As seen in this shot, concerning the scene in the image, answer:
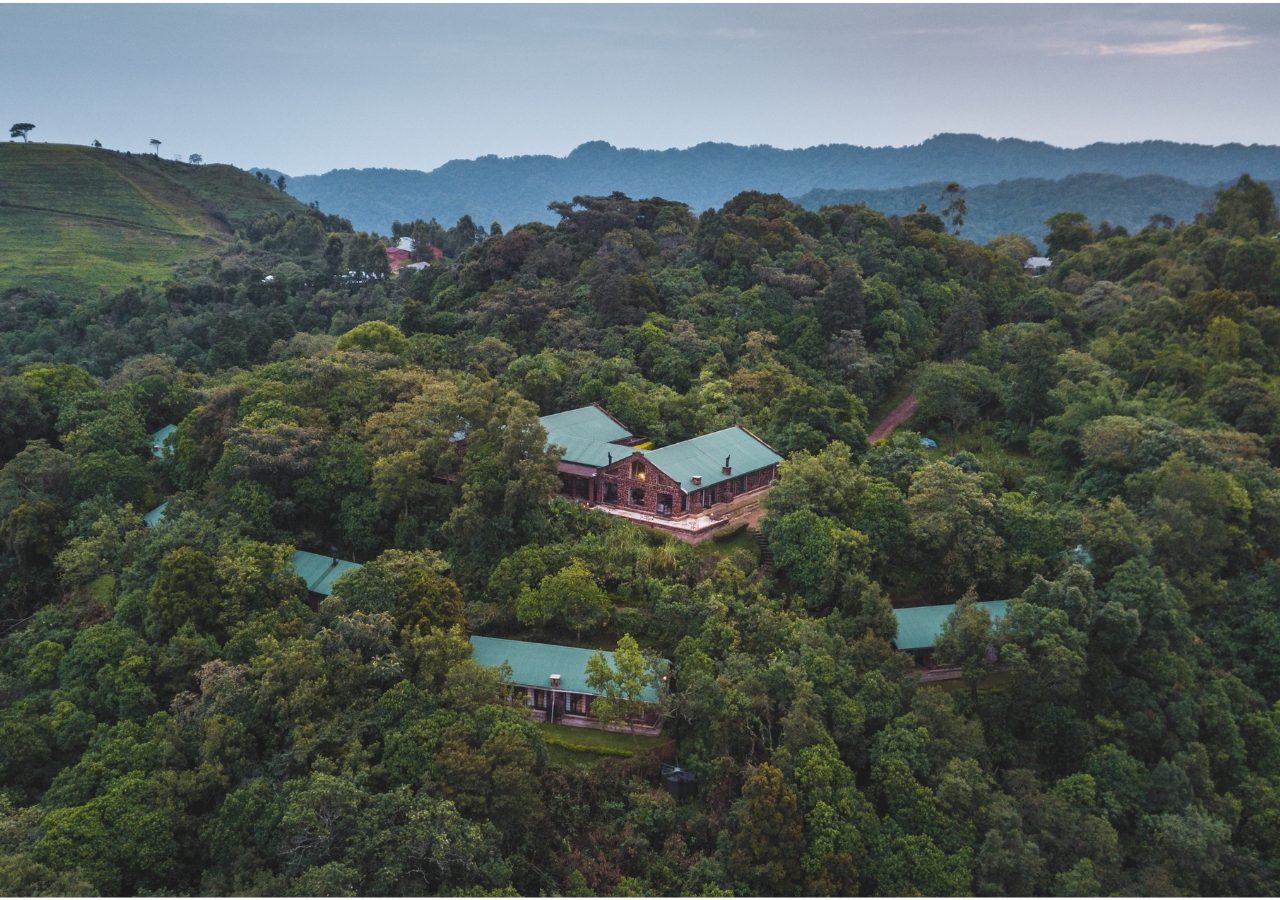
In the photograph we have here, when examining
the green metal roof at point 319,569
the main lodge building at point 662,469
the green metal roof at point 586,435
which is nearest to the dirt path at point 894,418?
the main lodge building at point 662,469

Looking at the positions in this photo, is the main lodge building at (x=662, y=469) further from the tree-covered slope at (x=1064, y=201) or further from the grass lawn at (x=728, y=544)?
the tree-covered slope at (x=1064, y=201)

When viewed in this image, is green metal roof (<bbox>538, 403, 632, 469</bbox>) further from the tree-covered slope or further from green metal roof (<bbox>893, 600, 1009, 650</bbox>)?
the tree-covered slope

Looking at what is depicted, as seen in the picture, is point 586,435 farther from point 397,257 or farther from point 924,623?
point 397,257

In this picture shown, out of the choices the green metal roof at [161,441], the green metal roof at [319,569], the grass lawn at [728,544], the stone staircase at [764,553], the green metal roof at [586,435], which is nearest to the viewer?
the green metal roof at [319,569]

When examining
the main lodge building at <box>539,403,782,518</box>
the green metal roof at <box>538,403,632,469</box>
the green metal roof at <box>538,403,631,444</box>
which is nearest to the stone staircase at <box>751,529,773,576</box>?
the main lodge building at <box>539,403,782,518</box>

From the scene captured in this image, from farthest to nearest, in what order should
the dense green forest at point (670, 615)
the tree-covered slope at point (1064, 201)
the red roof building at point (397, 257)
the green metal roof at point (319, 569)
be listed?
the tree-covered slope at point (1064, 201) < the red roof building at point (397, 257) < the green metal roof at point (319, 569) < the dense green forest at point (670, 615)

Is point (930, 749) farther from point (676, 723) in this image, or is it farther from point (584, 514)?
point (584, 514)

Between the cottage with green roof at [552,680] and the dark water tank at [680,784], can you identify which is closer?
the dark water tank at [680,784]
